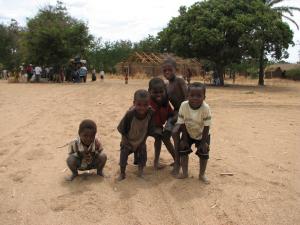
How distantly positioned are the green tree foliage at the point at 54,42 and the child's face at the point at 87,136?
23.8 meters

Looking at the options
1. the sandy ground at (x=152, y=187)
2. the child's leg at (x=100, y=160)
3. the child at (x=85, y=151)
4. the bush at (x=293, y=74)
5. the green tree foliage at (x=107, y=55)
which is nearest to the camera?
the sandy ground at (x=152, y=187)

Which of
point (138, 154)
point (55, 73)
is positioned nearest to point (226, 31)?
point (55, 73)

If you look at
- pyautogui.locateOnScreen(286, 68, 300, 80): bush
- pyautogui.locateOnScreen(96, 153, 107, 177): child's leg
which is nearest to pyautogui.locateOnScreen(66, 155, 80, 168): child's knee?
pyautogui.locateOnScreen(96, 153, 107, 177): child's leg

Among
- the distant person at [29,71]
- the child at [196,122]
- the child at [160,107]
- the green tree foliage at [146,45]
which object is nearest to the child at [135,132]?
the child at [160,107]

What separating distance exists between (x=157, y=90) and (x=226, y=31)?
2205 centimetres

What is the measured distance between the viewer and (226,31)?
26359mm

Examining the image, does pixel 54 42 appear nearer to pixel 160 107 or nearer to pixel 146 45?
pixel 160 107

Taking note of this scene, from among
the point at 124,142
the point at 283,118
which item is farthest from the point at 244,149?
the point at 283,118

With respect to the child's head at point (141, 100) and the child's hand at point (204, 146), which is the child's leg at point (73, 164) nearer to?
the child's head at point (141, 100)

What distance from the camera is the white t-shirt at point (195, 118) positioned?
4953mm

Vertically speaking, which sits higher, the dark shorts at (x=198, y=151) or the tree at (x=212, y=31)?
the tree at (x=212, y=31)

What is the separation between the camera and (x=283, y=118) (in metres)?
10.7

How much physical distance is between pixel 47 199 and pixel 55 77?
2684 centimetres

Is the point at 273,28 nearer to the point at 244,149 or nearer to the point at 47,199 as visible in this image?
the point at 244,149
